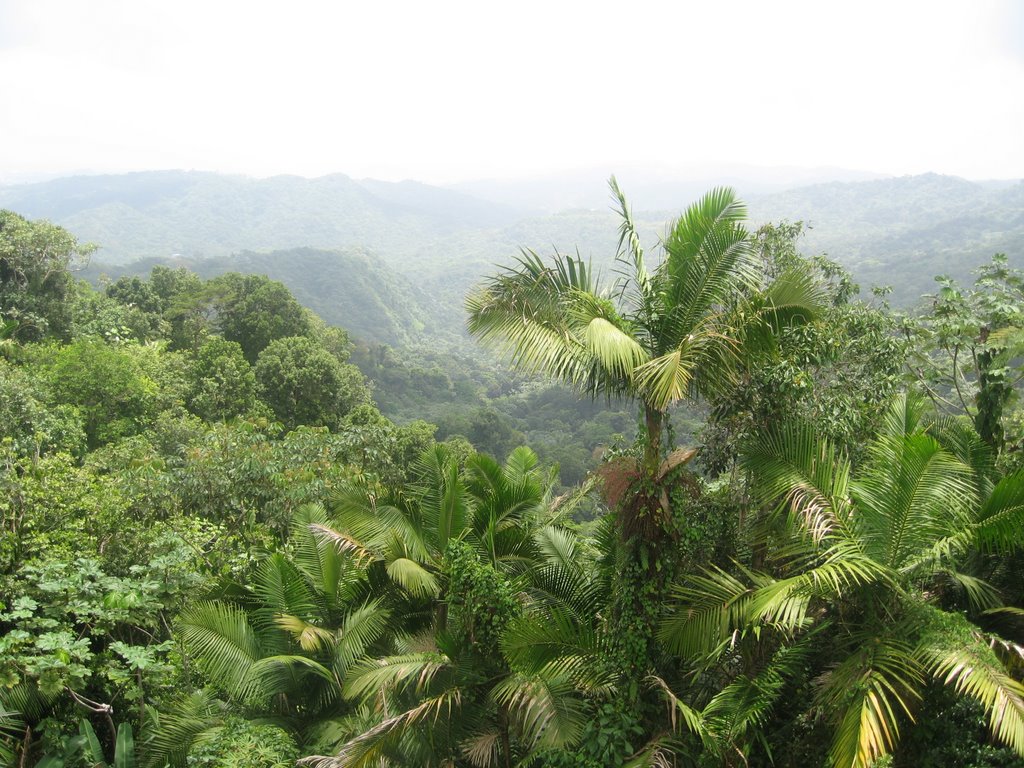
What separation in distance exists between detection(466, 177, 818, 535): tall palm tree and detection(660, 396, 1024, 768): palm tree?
3.01 feet

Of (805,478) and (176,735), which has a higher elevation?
(805,478)

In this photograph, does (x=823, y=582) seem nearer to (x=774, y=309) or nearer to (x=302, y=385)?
(x=774, y=309)

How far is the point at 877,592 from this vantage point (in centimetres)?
480

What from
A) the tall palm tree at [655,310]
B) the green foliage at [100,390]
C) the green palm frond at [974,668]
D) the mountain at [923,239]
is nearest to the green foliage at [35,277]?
the green foliage at [100,390]

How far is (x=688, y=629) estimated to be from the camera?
204 inches

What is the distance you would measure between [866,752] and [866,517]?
1.68 meters

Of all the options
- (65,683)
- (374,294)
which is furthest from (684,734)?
(374,294)

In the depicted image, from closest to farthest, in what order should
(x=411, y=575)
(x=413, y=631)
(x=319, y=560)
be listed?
(x=411, y=575), (x=413, y=631), (x=319, y=560)

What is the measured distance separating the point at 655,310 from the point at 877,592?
2.66 meters

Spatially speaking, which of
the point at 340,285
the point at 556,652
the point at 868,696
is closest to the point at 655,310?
the point at 556,652

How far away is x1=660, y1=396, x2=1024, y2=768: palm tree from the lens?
4.13 meters

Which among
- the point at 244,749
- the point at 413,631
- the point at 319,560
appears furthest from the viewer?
the point at 319,560

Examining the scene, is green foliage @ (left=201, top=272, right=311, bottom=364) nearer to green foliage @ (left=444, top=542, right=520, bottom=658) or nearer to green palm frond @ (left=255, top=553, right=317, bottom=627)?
green palm frond @ (left=255, top=553, right=317, bottom=627)

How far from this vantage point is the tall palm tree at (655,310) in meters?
5.38
